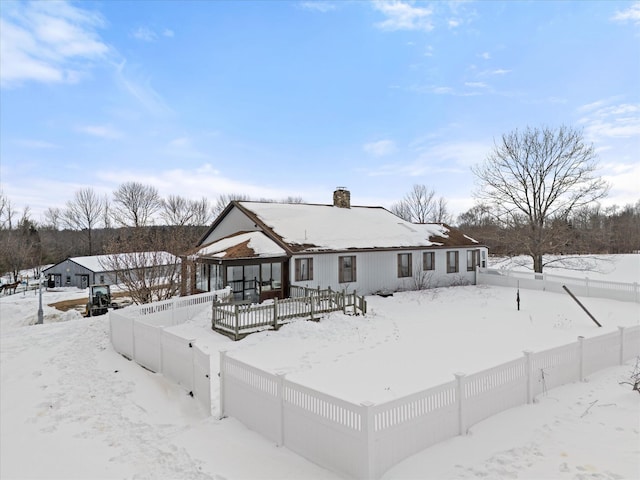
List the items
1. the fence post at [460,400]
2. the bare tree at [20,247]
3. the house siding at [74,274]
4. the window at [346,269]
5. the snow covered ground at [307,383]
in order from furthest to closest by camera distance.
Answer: the bare tree at [20,247] < the house siding at [74,274] < the window at [346,269] < the fence post at [460,400] < the snow covered ground at [307,383]

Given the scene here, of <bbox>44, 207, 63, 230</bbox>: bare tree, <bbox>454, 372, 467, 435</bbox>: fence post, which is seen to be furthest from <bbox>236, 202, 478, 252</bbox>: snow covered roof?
<bbox>44, 207, 63, 230</bbox>: bare tree

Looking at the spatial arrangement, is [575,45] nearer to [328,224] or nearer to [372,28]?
[372,28]

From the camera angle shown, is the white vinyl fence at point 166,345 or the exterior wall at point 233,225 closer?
the white vinyl fence at point 166,345

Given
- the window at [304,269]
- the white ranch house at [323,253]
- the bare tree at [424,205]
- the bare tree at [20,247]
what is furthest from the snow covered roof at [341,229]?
the bare tree at [20,247]

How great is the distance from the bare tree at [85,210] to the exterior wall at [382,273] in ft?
183

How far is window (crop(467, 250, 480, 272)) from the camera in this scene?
991 inches

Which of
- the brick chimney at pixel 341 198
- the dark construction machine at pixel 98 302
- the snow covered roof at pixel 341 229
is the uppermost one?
the brick chimney at pixel 341 198

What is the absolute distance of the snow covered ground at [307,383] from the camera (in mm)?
5070

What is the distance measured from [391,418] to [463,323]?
10729 mm

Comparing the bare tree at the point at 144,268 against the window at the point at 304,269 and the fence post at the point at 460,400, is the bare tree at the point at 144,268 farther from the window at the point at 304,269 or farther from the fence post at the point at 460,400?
the fence post at the point at 460,400

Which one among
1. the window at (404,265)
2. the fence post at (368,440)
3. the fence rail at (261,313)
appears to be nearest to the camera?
the fence post at (368,440)

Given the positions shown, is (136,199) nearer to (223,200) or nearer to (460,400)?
(223,200)

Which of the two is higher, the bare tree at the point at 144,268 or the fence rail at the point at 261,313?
the bare tree at the point at 144,268

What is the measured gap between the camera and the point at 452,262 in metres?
24.5
